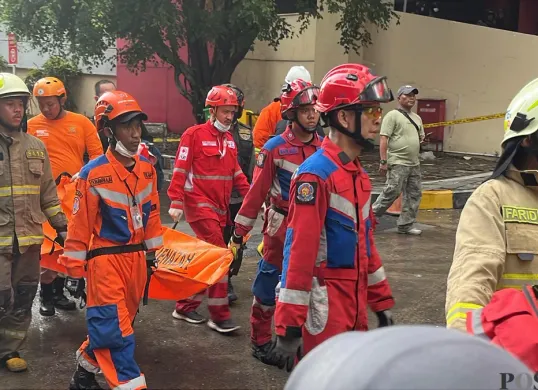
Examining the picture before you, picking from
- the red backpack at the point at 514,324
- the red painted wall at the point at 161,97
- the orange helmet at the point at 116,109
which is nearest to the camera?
the red backpack at the point at 514,324

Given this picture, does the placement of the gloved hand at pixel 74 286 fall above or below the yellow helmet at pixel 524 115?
below

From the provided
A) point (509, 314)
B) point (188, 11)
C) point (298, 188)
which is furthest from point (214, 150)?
point (188, 11)

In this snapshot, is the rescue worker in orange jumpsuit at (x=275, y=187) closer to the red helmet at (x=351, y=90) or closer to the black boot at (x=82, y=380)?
the black boot at (x=82, y=380)

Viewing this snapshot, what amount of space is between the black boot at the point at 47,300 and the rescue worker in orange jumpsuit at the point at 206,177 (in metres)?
1.08

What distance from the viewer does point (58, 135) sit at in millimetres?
6453

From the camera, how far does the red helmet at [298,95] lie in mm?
5117

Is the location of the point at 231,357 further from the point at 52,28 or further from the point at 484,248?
the point at 52,28

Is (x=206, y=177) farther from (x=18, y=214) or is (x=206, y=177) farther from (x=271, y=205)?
(x=18, y=214)

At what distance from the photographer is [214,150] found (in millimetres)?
6141

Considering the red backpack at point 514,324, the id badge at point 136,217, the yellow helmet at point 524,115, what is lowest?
the id badge at point 136,217

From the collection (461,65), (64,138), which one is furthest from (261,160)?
(461,65)

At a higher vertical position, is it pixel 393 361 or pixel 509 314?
pixel 393 361

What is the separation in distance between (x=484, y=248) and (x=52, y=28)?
1502cm

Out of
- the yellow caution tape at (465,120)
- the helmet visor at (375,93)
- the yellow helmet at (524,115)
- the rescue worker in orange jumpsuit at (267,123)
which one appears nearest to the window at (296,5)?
the yellow caution tape at (465,120)
